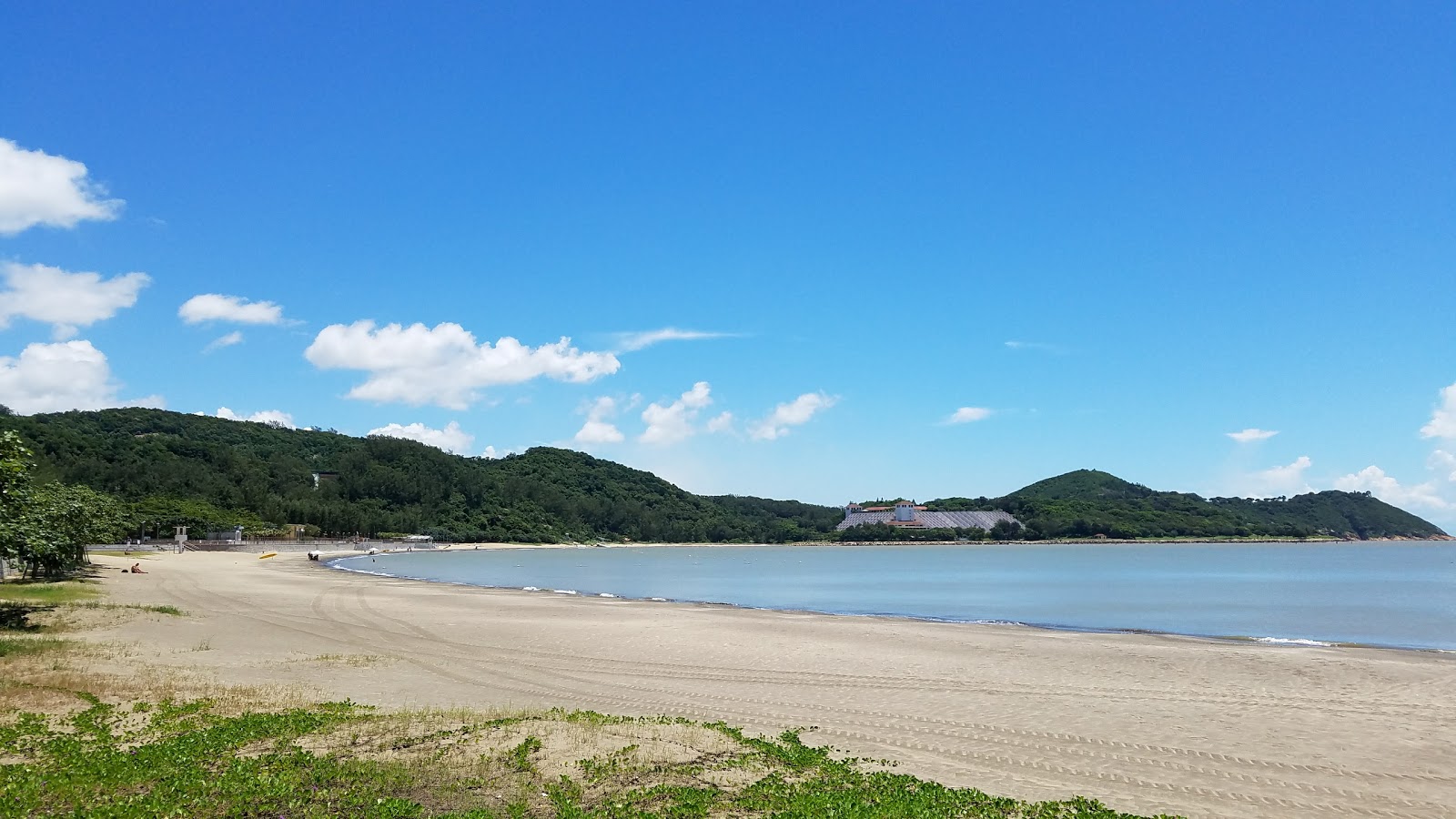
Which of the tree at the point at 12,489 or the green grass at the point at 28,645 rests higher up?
A: the tree at the point at 12,489

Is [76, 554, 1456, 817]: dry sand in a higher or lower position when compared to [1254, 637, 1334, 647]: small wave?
higher

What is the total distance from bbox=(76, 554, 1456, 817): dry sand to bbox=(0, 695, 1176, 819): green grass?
67.4 inches

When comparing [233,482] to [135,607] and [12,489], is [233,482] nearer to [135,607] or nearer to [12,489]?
[135,607]

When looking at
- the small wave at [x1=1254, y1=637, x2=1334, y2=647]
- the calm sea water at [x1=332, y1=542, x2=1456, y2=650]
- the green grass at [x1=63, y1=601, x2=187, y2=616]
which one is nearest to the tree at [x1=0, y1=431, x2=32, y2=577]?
the green grass at [x1=63, y1=601, x2=187, y2=616]

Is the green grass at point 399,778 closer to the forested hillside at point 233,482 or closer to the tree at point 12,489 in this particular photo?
the tree at point 12,489

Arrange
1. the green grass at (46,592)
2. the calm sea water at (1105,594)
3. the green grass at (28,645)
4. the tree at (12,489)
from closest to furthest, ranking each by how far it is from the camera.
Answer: the green grass at (28,645)
the tree at (12,489)
the green grass at (46,592)
the calm sea water at (1105,594)

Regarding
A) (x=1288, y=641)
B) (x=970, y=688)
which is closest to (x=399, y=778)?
(x=970, y=688)

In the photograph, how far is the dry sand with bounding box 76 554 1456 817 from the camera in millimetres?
12070

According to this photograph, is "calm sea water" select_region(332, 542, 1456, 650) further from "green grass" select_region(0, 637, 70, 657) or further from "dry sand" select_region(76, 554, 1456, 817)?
"green grass" select_region(0, 637, 70, 657)

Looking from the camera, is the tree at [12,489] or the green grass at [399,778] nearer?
the green grass at [399,778]

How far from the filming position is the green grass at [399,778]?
8867 mm

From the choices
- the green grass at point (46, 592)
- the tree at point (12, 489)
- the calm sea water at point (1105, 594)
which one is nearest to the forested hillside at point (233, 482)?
the calm sea water at point (1105, 594)

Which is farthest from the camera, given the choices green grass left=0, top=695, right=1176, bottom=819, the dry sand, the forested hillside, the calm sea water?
the forested hillside

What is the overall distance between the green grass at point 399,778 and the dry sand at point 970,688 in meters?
1.71
